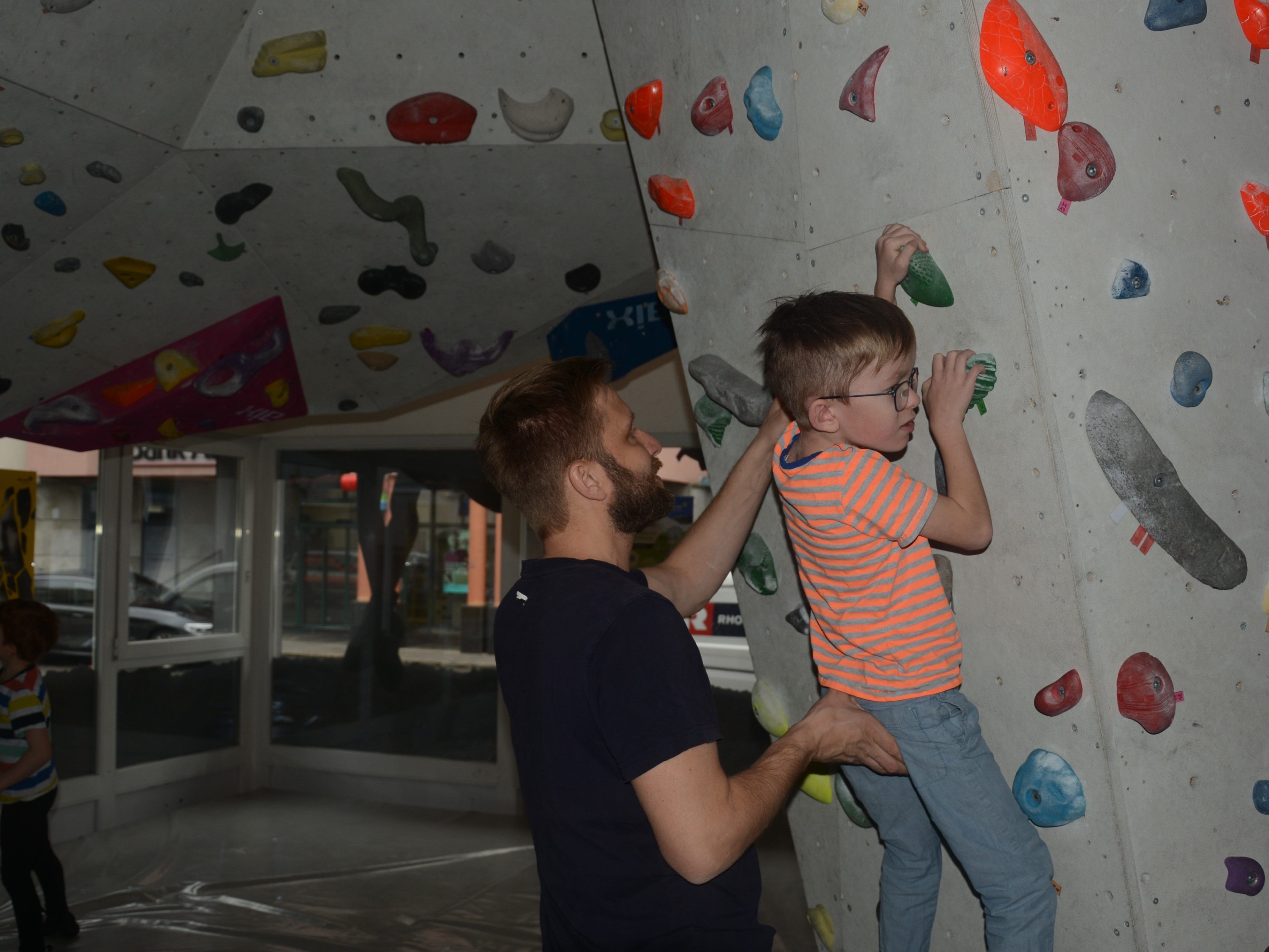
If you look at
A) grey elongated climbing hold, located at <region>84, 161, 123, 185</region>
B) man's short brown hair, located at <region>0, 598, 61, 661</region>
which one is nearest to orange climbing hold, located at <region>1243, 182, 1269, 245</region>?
grey elongated climbing hold, located at <region>84, 161, 123, 185</region>

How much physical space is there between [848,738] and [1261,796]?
0.61m

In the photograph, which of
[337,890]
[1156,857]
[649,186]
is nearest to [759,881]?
[1156,857]

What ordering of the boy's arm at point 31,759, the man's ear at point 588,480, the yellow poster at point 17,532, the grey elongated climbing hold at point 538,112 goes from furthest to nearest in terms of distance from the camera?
the yellow poster at point 17,532 < the boy's arm at point 31,759 < the grey elongated climbing hold at point 538,112 < the man's ear at point 588,480

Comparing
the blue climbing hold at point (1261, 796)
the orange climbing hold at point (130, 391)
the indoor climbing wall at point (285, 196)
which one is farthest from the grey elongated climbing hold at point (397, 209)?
the blue climbing hold at point (1261, 796)

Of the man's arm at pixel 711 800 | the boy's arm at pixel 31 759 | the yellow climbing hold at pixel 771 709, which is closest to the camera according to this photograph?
the man's arm at pixel 711 800

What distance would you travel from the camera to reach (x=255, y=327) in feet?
10.9

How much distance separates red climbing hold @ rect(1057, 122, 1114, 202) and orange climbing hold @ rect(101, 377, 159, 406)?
292cm

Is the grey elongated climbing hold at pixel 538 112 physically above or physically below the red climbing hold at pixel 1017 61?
above

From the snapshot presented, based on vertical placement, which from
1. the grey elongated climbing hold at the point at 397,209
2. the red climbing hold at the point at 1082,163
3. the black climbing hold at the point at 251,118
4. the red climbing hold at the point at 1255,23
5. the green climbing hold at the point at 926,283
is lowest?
the green climbing hold at the point at 926,283

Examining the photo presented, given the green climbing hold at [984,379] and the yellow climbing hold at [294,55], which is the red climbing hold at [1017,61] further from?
the yellow climbing hold at [294,55]

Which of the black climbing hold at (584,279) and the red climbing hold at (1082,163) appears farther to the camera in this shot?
the black climbing hold at (584,279)

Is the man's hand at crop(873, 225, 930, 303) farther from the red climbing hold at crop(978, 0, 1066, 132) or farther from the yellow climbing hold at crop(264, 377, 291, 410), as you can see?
the yellow climbing hold at crop(264, 377, 291, 410)

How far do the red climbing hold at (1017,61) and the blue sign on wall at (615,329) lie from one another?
200 centimetres

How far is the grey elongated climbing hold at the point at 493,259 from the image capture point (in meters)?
3.01
